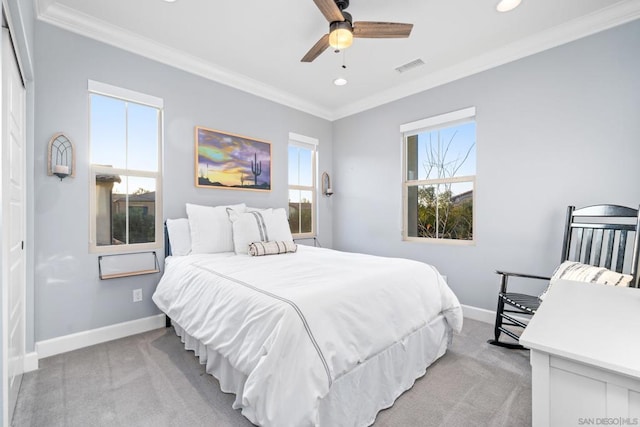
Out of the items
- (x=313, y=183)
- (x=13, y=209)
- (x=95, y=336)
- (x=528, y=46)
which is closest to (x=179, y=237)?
(x=95, y=336)

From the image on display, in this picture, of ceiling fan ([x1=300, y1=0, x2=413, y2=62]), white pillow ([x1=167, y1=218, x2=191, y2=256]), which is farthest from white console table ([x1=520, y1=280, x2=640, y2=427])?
white pillow ([x1=167, y1=218, x2=191, y2=256])

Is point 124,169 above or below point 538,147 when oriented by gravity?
below

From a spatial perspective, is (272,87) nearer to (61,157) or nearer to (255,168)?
(255,168)

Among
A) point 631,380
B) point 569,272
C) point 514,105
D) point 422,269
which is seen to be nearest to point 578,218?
point 569,272

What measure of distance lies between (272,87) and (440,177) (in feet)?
8.20

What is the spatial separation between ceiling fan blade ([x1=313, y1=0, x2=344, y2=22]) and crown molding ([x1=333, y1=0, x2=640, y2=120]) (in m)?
1.93

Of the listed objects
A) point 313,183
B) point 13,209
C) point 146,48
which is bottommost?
point 13,209

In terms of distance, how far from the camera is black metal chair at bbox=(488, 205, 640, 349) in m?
2.09

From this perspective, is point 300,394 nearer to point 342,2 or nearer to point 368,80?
point 342,2

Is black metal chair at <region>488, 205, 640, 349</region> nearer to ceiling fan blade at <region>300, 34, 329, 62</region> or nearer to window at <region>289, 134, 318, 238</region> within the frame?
ceiling fan blade at <region>300, 34, 329, 62</region>

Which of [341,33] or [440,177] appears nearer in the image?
[341,33]

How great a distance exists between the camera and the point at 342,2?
7.26ft

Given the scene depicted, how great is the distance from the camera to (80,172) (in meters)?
2.52

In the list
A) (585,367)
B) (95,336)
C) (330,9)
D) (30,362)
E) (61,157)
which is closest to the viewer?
(585,367)
